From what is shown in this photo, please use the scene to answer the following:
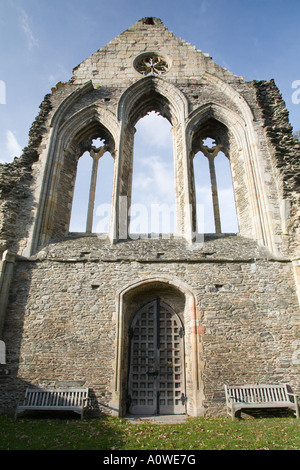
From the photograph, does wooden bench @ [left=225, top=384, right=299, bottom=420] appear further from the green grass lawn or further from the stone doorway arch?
the stone doorway arch

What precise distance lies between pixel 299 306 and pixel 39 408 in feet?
18.9

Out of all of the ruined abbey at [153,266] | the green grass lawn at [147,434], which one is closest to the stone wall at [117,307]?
the ruined abbey at [153,266]

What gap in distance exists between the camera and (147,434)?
4.47 metres

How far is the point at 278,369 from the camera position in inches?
237

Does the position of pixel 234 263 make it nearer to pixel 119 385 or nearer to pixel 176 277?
pixel 176 277

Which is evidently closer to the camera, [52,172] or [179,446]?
[179,446]

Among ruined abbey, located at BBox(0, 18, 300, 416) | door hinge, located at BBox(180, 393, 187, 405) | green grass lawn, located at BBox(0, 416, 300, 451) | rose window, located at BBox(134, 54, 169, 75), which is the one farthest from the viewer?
rose window, located at BBox(134, 54, 169, 75)

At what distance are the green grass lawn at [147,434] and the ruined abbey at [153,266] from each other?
69 centimetres

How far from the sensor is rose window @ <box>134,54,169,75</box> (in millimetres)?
10484

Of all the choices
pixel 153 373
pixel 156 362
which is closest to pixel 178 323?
pixel 156 362

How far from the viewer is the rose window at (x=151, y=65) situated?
10.5 m

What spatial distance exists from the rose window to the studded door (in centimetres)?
823

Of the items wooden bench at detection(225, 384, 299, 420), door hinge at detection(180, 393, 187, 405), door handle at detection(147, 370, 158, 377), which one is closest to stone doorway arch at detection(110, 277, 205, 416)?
door hinge at detection(180, 393, 187, 405)
